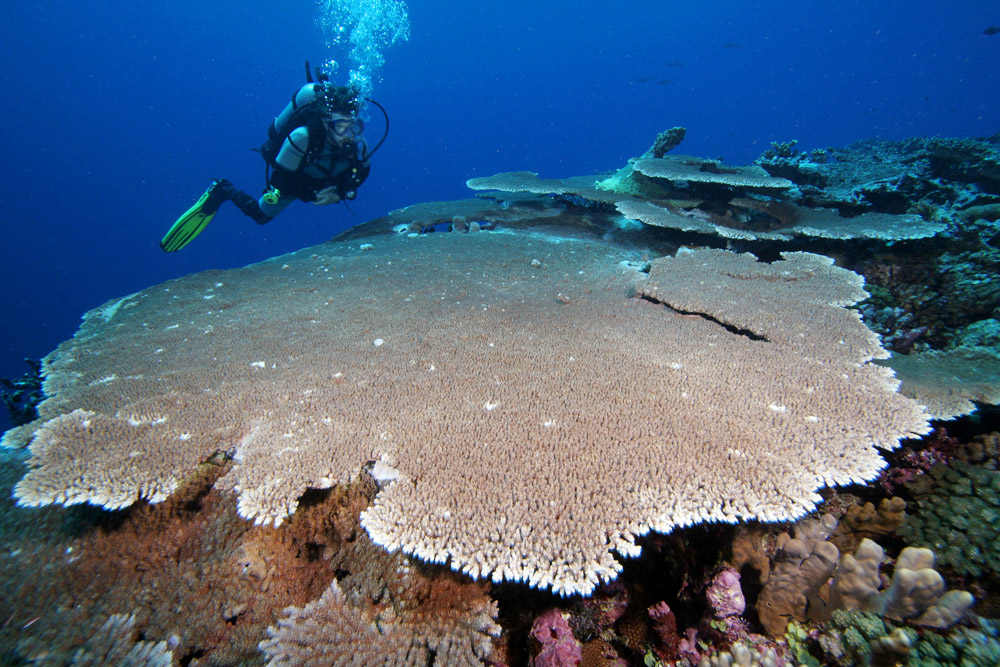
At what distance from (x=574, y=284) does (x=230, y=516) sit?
3808mm

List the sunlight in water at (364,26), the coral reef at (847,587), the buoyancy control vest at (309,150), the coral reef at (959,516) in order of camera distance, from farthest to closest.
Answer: the sunlight in water at (364,26), the buoyancy control vest at (309,150), the coral reef at (959,516), the coral reef at (847,587)

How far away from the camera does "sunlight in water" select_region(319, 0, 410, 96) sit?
37031mm

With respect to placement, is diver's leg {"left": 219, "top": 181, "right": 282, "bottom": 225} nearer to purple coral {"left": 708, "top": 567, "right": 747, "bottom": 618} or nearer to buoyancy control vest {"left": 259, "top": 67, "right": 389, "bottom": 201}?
buoyancy control vest {"left": 259, "top": 67, "right": 389, "bottom": 201}

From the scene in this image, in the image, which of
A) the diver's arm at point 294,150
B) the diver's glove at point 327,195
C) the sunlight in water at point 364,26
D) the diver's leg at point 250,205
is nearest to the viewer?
the diver's arm at point 294,150

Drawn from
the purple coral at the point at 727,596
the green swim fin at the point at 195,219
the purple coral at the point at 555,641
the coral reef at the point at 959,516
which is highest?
the green swim fin at the point at 195,219

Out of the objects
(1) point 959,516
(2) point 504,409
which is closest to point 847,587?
(1) point 959,516

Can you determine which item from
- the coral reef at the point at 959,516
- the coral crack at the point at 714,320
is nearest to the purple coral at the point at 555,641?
the coral reef at the point at 959,516

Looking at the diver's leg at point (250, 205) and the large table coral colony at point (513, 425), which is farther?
the diver's leg at point (250, 205)

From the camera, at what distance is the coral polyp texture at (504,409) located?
1.85 meters

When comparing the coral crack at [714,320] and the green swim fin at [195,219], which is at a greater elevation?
the green swim fin at [195,219]

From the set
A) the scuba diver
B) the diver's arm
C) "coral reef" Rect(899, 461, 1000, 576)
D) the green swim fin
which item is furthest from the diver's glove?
"coral reef" Rect(899, 461, 1000, 576)

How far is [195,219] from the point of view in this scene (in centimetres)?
812

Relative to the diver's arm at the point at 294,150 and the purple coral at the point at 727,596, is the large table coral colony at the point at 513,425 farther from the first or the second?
the diver's arm at the point at 294,150

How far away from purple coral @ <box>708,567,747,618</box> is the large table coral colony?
16 mm
